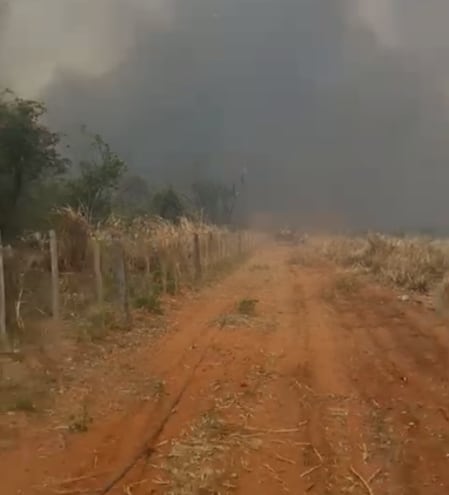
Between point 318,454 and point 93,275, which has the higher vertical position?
point 93,275

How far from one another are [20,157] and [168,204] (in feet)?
85.0

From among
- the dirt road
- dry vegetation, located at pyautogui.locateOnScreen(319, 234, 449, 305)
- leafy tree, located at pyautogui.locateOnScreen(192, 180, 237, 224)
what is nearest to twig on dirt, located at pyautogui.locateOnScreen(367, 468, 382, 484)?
the dirt road

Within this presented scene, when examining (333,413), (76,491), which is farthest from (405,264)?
(76,491)

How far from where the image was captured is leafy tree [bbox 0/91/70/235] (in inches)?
768

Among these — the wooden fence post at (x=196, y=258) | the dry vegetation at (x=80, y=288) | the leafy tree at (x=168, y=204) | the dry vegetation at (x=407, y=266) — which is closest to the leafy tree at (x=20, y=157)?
the dry vegetation at (x=80, y=288)

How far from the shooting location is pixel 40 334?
1169cm

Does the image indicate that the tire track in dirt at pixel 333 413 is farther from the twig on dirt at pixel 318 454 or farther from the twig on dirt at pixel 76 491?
the twig on dirt at pixel 76 491

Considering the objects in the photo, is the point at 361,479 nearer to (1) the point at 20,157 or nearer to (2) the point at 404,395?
(2) the point at 404,395

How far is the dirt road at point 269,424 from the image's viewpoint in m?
5.98

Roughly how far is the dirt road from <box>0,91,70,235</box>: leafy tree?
305 inches

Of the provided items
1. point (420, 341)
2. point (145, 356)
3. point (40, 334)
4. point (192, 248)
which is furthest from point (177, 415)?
point (192, 248)

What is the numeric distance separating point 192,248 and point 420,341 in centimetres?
1506

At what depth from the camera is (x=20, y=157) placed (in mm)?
20531

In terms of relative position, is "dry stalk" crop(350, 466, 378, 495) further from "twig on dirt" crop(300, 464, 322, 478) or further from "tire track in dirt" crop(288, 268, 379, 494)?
"twig on dirt" crop(300, 464, 322, 478)
